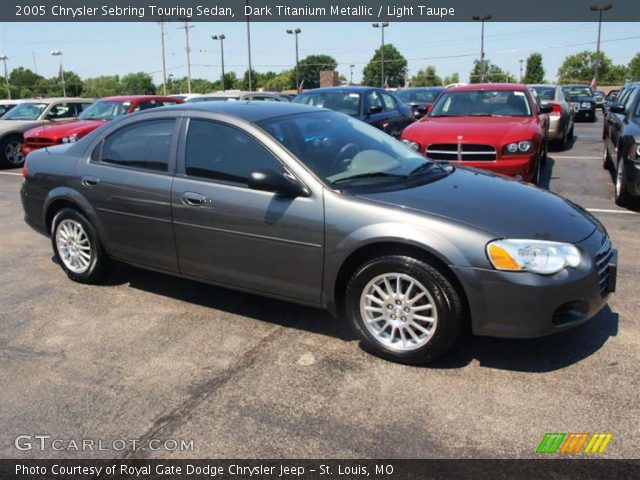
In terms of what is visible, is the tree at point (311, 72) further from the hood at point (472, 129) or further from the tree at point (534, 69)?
the hood at point (472, 129)

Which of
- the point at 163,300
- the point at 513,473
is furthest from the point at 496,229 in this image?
the point at 163,300

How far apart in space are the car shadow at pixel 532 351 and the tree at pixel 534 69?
326 feet

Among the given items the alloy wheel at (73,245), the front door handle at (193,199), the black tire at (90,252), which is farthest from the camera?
the alloy wheel at (73,245)

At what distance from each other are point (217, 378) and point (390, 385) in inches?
40.3

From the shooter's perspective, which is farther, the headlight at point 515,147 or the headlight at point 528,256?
the headlight at point 515,147

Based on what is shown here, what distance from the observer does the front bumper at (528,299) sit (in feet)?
10.6

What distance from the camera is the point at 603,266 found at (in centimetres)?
356

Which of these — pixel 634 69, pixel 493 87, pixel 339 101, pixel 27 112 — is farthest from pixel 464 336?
pixel 634 69

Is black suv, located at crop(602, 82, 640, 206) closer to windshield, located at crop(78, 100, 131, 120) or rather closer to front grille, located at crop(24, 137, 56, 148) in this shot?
windshield, located at crop(78, 100, 131, 120)

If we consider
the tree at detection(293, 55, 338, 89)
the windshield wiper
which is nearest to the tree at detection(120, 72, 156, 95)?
the tree at detection(293, 55, 338, 89)

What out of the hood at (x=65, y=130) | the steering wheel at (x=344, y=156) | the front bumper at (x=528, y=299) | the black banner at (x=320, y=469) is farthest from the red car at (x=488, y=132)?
the hood at (x=65, y=130)

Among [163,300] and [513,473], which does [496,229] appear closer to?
[513,473]

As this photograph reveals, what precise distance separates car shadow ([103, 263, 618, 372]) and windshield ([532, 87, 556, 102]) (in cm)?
1139

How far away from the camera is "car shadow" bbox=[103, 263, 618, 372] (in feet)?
11.8
